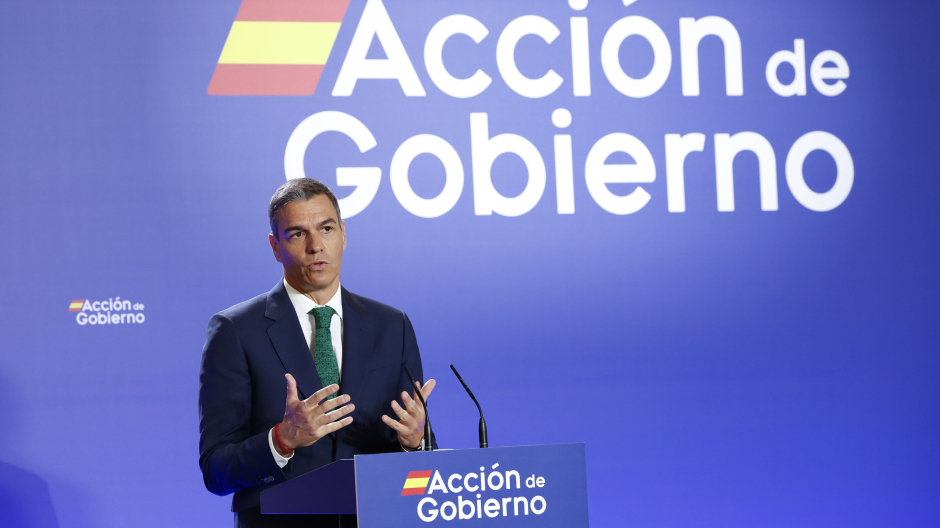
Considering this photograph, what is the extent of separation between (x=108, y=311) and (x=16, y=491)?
80cm

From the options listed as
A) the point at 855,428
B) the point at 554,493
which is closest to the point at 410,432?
the point at 554,493

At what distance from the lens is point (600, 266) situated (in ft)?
12.6

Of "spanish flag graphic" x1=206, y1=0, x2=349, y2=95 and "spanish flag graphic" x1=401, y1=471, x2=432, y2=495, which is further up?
"spanish flag graphic" x1=206, y1=0, x2=349, y2=95

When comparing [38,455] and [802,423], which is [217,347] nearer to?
[38,455]

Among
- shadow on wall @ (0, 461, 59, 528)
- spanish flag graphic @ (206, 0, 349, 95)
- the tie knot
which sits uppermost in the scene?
spanish flag graphic @ (206, 0, 349, 95)

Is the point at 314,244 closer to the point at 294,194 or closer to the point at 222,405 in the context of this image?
the point at 294,194

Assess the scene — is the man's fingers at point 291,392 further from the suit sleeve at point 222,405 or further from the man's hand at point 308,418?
the suit sleeve at point 222,405

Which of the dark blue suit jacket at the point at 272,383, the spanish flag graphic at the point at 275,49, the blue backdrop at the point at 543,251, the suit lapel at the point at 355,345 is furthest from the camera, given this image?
the spanish flag graphic at the point at 275,49

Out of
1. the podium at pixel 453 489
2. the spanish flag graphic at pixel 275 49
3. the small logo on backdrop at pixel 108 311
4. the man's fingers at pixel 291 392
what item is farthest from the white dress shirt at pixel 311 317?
the spanish flag graphic at pixel 275 49

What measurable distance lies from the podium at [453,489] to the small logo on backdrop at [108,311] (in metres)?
2.11

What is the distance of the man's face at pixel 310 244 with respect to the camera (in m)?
2.17

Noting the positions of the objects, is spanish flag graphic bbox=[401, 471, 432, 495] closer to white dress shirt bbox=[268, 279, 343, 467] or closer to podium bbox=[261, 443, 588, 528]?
podium bbox=[261, 443, 588, 528]

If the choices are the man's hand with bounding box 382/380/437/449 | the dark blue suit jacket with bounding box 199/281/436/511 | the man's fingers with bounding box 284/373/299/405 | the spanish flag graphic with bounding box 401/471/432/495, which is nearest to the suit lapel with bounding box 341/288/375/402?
the dark blue suit jacket with bounding box 199/281/436/511

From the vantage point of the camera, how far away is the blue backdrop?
341 cm
